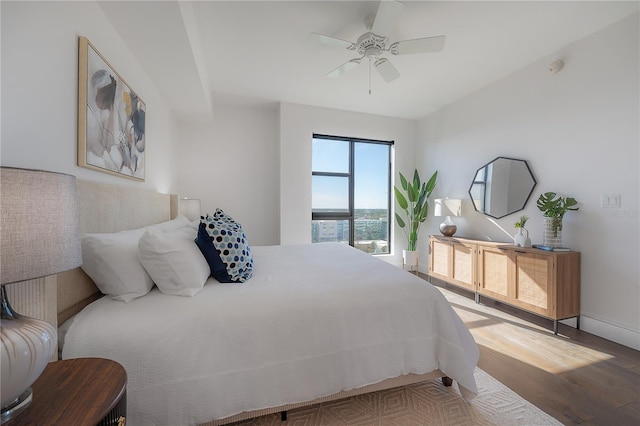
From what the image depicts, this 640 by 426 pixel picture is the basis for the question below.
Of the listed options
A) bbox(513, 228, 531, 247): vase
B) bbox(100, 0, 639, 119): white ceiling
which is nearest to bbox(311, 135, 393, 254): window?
bbox(100, 0, 639, 119): white ceiling

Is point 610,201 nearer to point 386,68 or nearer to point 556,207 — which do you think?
point 556,207

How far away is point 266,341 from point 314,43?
2.48 metres

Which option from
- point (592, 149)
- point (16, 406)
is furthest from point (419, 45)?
point (16, 406)

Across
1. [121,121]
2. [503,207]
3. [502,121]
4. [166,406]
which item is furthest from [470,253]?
[121,121]

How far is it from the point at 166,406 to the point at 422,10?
286 cm

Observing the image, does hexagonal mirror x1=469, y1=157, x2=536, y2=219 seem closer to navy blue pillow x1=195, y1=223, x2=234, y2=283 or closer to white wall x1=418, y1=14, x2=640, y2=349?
white wall x1=418, y1=14, x2=640, y2=349

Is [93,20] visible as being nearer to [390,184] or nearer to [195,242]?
[195,242]

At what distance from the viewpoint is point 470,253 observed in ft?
10.0

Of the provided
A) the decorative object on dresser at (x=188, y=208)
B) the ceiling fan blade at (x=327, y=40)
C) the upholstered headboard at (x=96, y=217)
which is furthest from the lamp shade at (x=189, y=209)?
the ceiling fan blade at (x=327, y=40)

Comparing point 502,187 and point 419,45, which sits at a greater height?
point 419,45

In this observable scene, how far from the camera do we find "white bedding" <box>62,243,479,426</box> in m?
1.00

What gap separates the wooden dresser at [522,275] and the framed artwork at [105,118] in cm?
350

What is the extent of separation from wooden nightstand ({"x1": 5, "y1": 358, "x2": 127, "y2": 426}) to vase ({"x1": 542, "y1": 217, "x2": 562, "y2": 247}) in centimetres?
325

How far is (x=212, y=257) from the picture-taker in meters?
1.46
